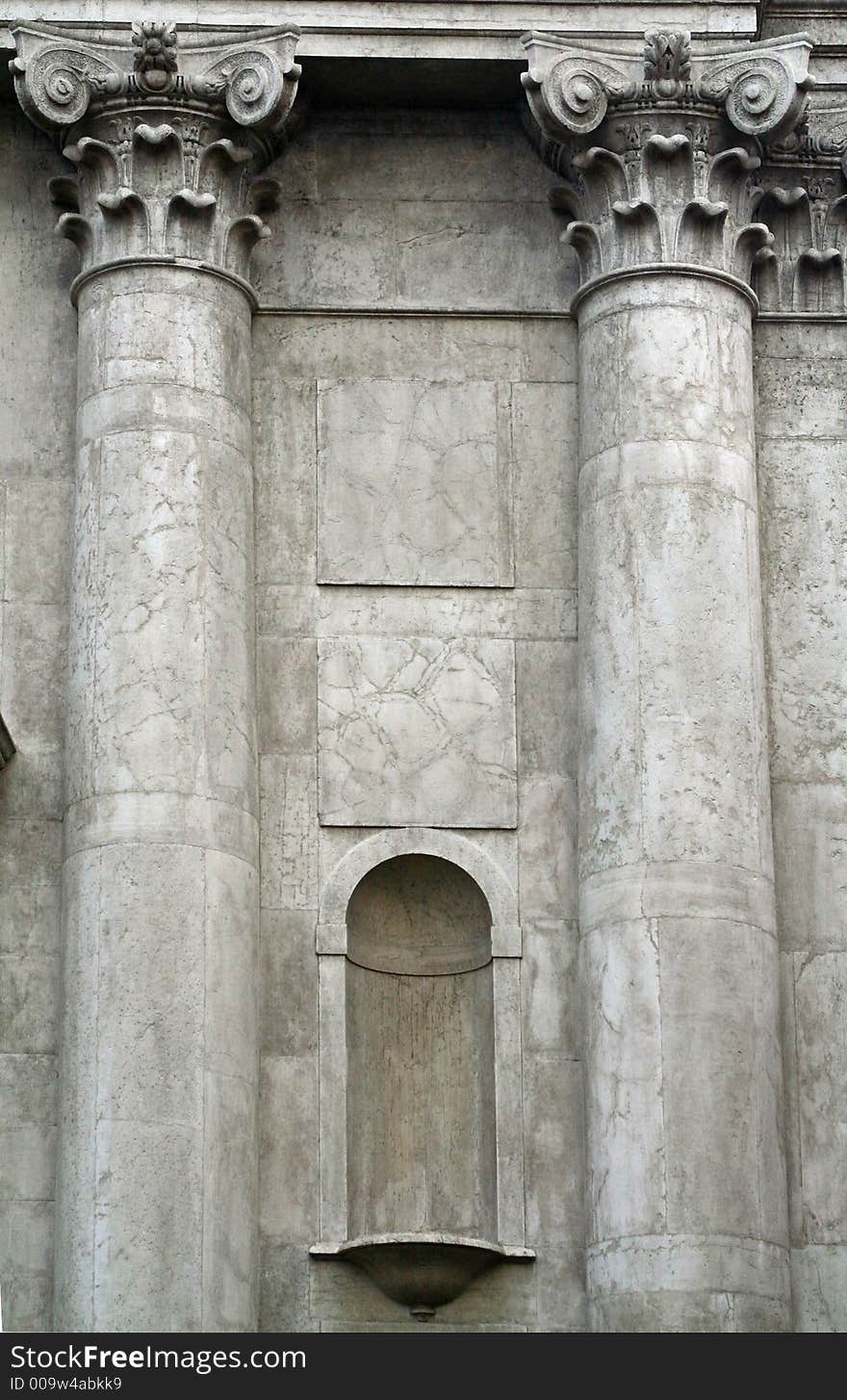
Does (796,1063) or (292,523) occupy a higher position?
(292,523)

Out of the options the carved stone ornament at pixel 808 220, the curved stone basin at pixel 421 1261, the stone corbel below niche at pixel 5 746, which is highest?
the carved stone ornament at pixel 808 220

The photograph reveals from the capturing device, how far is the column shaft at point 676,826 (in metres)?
24.3

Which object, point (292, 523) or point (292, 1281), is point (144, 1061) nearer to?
point (292, 1281)

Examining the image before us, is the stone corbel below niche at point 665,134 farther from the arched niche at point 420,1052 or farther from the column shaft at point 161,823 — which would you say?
the arched niche at point 420,1052

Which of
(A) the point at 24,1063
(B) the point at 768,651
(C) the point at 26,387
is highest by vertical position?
(C) the point at 26,387

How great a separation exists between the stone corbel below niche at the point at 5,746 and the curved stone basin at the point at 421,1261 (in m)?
4.37

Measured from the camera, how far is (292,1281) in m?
24.8

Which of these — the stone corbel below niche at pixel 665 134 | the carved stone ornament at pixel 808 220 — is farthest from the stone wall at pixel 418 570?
the carved stone ornament at pixel 808 220

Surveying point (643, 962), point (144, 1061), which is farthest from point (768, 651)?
point (144, 1061)

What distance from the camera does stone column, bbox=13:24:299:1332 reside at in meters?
24.1

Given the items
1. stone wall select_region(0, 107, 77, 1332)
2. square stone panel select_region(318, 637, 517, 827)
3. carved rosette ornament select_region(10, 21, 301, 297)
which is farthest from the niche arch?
carved rosette ornament select_region(10, 21, 301, 297)

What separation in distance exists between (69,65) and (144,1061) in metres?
7.86

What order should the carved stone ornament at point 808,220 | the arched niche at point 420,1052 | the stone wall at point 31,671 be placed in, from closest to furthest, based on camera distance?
the stone wall at point 31,671
the arched niche at point 420,1052
the carved stone ornament at point 808,220

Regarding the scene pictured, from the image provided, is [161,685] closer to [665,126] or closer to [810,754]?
A: [810,754]
